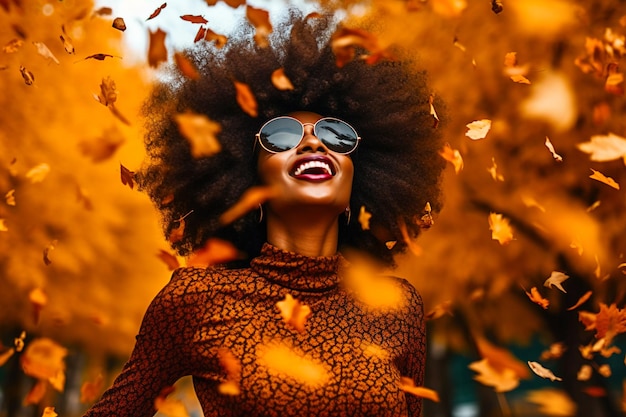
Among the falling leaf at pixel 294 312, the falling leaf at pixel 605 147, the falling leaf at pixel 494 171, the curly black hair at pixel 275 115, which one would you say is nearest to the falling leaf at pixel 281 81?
the curly black hair at pixel 275 115

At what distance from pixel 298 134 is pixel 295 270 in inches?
20.0

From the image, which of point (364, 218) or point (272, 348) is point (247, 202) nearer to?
point (364, 218)

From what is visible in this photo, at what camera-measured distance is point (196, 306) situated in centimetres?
325

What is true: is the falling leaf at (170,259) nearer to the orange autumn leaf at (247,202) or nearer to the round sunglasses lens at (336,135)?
the orange autumn leaf at (247,202)

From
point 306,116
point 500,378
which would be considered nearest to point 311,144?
point 306,116

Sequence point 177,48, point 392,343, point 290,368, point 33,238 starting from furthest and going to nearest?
point 33,238, point 177,48, point 392,343, point 290,368

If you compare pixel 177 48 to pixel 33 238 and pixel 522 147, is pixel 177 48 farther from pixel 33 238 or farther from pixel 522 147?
pixel 33 238

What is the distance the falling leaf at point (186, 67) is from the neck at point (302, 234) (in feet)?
2.81

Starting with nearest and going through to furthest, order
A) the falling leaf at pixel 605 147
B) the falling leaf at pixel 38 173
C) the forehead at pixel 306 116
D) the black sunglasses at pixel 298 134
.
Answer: the black sunglasses at pixel 298 134 < the forehead at pixel 306 116 < the falling leaf at pixel 605 147 < the falling leaf at pixel 38 173

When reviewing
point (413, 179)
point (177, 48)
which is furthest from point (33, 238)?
point (413, 179)

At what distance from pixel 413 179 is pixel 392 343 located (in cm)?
100

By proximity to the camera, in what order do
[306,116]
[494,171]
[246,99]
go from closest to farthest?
[306,116] < [246,99] < [494,171]

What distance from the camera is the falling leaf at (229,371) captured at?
9.97 ft

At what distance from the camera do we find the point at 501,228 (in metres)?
7.57
